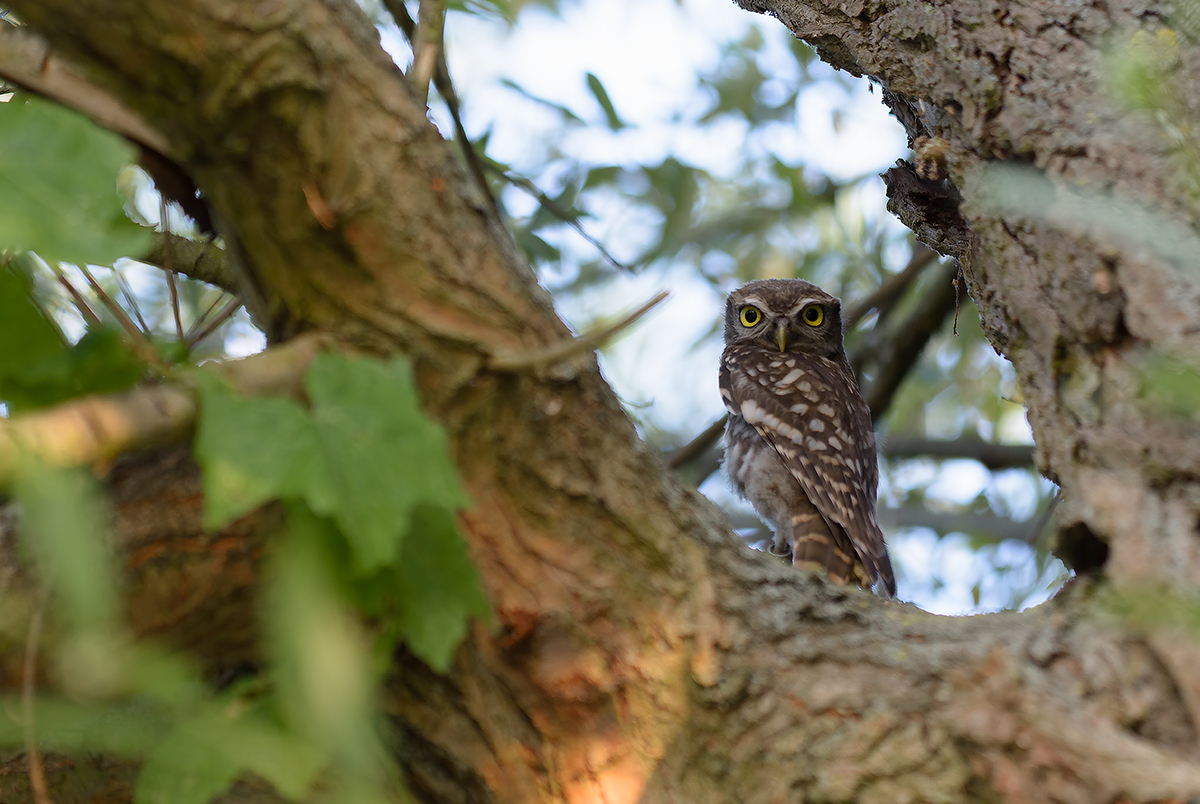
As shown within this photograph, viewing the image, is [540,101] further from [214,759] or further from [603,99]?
[214,759]

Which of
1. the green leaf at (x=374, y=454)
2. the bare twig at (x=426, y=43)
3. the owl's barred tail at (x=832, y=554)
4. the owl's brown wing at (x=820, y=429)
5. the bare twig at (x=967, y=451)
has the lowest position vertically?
the owl's barred tail at (x=832, y=554)

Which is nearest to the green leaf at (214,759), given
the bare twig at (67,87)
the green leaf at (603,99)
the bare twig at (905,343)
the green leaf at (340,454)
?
the green leaf at (340,454)

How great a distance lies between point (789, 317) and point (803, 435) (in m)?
0.89

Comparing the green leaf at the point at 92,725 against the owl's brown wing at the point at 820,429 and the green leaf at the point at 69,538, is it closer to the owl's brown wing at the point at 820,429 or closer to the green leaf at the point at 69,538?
the green leaf at the point at 69,538

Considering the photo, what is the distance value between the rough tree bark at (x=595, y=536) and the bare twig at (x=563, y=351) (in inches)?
1.3

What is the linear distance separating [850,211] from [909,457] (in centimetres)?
122

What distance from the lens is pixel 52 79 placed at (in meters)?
1.41

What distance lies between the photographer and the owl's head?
511 centimetres

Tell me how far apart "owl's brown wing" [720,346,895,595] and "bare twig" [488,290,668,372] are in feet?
9.46

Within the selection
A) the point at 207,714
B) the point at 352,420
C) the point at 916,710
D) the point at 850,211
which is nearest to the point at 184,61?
the point at 352,420

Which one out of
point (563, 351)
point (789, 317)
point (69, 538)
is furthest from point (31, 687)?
point (789, 317)

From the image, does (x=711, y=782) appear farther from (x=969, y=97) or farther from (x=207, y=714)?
(x=969, y=97)

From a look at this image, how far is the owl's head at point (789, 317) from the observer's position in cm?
511

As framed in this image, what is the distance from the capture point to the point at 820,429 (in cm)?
447
